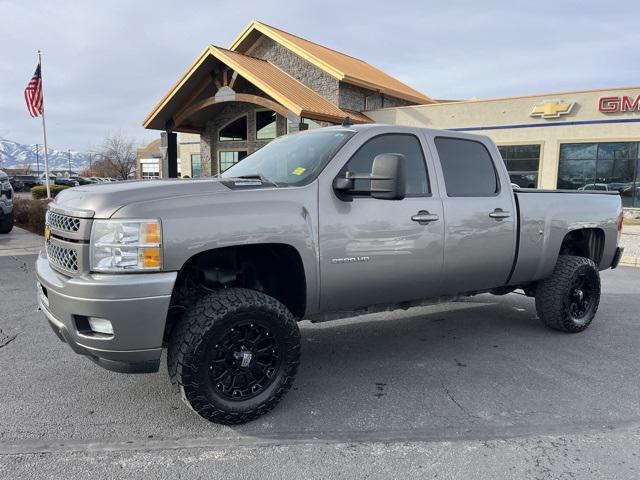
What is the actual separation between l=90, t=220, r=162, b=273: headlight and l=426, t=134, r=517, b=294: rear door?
2298 millimetres

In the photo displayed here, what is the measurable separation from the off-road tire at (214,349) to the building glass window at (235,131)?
2224 cm

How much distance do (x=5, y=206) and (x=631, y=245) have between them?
47.9ft

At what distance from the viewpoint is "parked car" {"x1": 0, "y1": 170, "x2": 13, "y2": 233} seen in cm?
1162

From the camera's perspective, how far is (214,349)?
10.2ft

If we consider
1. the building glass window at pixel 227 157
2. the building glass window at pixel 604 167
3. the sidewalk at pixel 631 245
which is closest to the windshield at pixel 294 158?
the sidewalk at pixel 631 245

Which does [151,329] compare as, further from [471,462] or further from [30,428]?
[471,462]

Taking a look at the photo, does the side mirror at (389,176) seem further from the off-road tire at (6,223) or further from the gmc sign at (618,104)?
the gmc sign at (618,104)

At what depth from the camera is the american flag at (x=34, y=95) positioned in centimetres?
1802

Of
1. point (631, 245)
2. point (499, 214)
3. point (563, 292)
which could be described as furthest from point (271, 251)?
point (631, 245)

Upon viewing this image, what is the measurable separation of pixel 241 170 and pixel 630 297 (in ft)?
18.9

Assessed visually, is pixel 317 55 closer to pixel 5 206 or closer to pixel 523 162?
pixel 523 162

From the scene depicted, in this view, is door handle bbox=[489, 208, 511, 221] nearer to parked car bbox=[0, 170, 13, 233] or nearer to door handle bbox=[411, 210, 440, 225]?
door handle bbox=[411, 210, 440, 225]

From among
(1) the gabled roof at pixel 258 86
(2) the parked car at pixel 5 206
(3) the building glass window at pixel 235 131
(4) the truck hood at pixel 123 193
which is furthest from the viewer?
(3) the building glass window at pixel 235 131

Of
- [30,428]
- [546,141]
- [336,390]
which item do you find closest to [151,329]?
[30,428]
